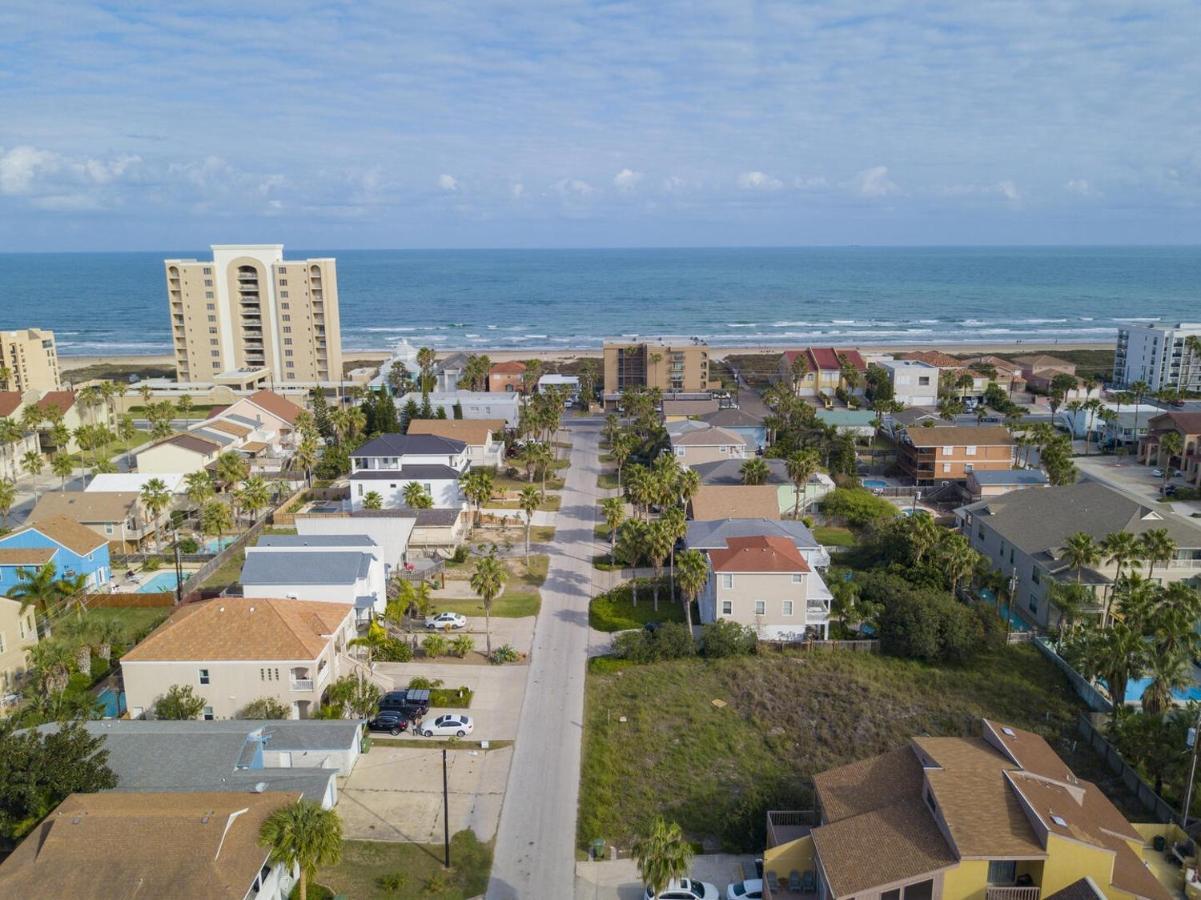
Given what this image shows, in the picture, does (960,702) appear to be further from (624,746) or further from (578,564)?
(578,564)

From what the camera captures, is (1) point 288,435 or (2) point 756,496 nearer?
(2) point 756,496

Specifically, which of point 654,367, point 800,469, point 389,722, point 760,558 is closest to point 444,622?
point 389,722

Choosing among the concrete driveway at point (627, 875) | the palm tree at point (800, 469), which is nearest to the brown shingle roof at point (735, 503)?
the palm tree at point (800, 469)

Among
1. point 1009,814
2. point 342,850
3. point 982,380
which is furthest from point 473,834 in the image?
point 982,380

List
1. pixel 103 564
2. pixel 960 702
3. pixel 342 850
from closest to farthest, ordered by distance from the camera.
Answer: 1. pixel 342 850
2. pixel 960 702
3. pixel 103 564

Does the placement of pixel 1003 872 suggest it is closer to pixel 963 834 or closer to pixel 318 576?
pixel 963 834

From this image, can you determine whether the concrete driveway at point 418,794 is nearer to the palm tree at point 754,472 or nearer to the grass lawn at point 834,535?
the grass lawn at point 834,535

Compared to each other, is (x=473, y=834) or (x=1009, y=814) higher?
(x=1009, y=814)
